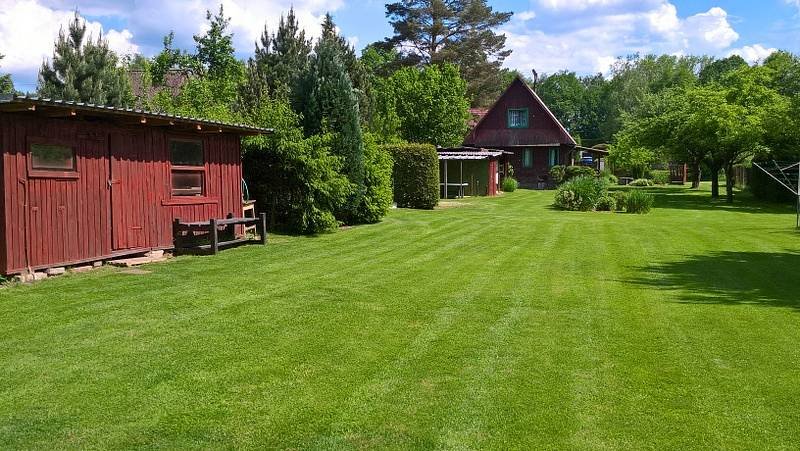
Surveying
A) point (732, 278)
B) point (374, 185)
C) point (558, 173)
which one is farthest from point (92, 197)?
point (558, 173)

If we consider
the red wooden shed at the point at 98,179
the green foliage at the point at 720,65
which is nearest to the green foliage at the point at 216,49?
the red wooden shed at the point at 98,179

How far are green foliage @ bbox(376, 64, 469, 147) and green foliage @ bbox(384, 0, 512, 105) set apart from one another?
35.6ft

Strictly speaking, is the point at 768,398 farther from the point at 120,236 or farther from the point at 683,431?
the point at 120,236

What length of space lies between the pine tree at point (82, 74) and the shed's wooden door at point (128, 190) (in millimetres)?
13733

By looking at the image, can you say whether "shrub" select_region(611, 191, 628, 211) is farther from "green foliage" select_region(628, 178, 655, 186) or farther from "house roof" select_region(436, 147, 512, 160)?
"green foliage" select_region(628, 178, 655, 186)

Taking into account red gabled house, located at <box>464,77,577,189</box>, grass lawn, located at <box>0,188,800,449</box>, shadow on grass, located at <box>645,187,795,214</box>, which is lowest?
grass lawn, located at <box>0,188,800,449</box>

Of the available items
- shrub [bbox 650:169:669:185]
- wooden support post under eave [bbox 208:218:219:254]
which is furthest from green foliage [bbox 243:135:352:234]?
shrub [bbox 650:169:669:185]

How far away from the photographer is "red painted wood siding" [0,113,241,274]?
9.16 m

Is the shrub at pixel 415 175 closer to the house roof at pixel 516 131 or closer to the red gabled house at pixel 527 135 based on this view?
the red gabled house at pixel 527 135

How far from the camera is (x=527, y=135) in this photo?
45.5 meters

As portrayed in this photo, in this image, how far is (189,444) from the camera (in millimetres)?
3992

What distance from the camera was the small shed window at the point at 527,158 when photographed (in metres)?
45.8

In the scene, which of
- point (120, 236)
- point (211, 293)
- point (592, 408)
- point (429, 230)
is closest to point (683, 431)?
point (592, 408)

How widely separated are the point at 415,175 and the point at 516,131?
75.7ft
